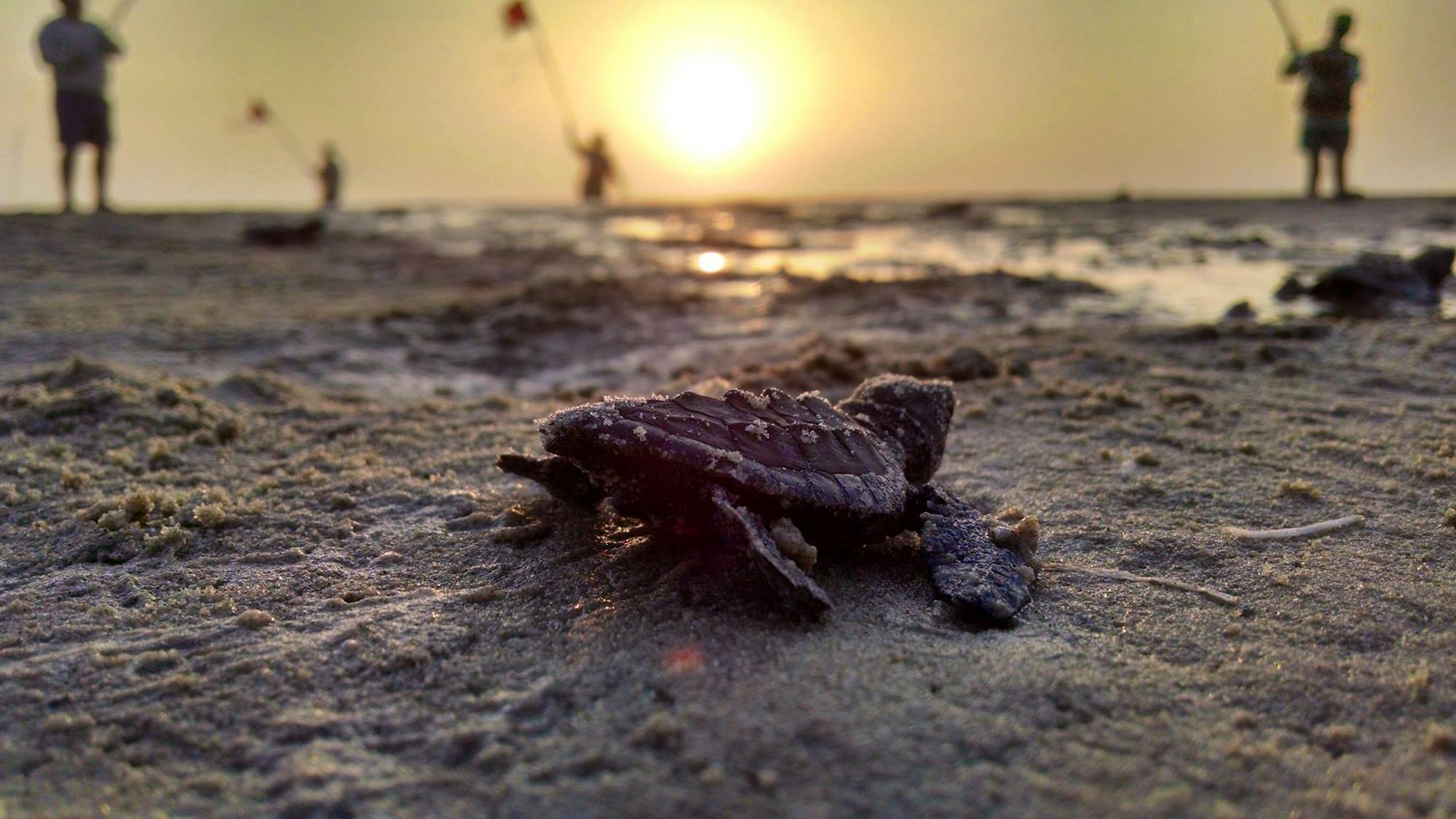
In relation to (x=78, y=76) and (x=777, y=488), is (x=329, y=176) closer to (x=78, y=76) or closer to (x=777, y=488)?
(x=78, y=76)

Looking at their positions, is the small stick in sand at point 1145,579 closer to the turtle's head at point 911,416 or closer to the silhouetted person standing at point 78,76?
the turtle's head at point 911,416

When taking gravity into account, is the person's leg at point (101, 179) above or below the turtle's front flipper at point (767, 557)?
above

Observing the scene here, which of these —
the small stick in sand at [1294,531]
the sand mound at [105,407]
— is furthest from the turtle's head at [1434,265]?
the sand mound at [105,407]

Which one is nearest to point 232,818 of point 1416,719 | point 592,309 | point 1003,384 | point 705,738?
point 705,738

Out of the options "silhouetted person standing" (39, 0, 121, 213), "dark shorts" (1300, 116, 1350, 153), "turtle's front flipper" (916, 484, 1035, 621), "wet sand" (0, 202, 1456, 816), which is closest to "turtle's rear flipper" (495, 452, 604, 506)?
"wet sand" (0, 202, 1456, 816)

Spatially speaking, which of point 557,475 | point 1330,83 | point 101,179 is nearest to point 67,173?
point 101,179
